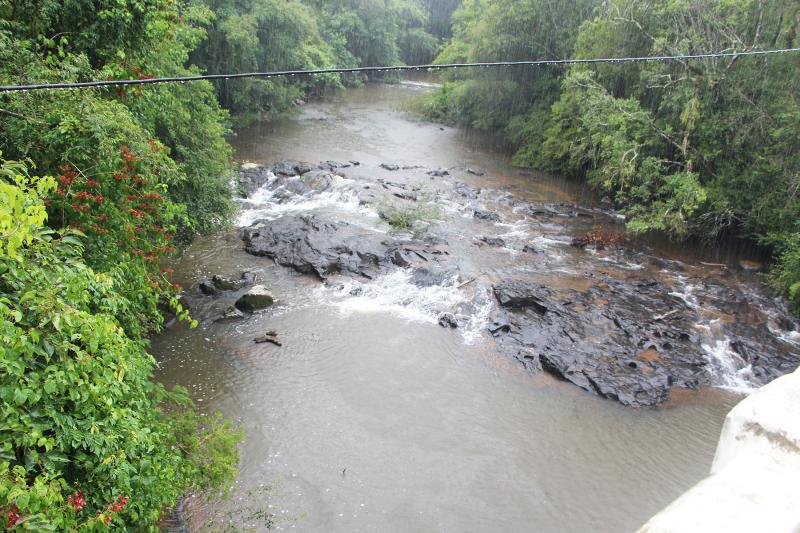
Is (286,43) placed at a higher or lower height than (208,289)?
higher

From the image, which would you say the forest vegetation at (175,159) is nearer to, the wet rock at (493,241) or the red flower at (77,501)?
the red flower at (77,501)

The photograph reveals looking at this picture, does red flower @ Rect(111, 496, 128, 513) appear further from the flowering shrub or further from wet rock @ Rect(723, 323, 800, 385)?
wet rock @ Rect(723, 323, 800, 385)

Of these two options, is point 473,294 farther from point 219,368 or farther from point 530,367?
point 219,368

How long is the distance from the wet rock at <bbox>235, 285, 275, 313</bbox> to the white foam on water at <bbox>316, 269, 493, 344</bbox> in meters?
1.24

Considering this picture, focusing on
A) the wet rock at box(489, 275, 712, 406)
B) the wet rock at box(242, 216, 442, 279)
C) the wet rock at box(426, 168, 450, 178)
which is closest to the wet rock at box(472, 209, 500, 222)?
the wet rock at box(242, 216, 442, 279)

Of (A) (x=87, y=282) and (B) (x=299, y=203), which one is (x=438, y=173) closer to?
(B) (x=299, y=203)

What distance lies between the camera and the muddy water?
777cm

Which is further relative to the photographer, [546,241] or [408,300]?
[546,241]

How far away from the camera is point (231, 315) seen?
11.9 meters

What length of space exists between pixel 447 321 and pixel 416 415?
122 inches

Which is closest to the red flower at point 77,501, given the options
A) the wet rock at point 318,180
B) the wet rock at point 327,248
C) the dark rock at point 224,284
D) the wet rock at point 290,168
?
the dark rock at point 224,284

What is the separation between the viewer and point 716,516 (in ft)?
3.64

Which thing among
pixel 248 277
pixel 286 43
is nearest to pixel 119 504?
pixel 248 277

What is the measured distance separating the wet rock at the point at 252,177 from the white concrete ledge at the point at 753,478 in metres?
18.3
